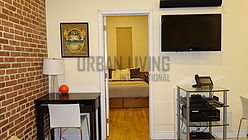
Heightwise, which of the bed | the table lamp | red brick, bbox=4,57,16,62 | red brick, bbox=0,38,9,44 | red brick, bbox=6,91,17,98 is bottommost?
the bed

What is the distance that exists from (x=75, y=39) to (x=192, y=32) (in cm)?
189

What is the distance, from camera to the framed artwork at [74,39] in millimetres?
3398

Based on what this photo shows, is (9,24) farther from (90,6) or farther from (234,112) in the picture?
(234,112)

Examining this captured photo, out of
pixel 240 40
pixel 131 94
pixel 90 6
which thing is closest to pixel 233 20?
pixel 240 40

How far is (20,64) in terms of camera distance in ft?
8.25

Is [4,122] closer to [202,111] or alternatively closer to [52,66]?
[52,66]

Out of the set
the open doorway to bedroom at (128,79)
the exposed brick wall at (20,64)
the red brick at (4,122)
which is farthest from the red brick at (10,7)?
the open doorway to bedroom at (128,79)

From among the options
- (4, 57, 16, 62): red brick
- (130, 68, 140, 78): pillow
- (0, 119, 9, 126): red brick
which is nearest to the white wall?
(4, 57, 16, 62): red brick

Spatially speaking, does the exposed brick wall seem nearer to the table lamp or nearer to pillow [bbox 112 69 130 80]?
the table lamp

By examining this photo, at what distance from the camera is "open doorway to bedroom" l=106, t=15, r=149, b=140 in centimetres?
A: 420

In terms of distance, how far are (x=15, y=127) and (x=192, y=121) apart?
7.46ft

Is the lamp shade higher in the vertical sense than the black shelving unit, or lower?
higher

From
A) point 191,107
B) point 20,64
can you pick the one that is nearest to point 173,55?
point 191,107

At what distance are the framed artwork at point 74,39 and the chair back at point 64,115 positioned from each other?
3.46 ft
